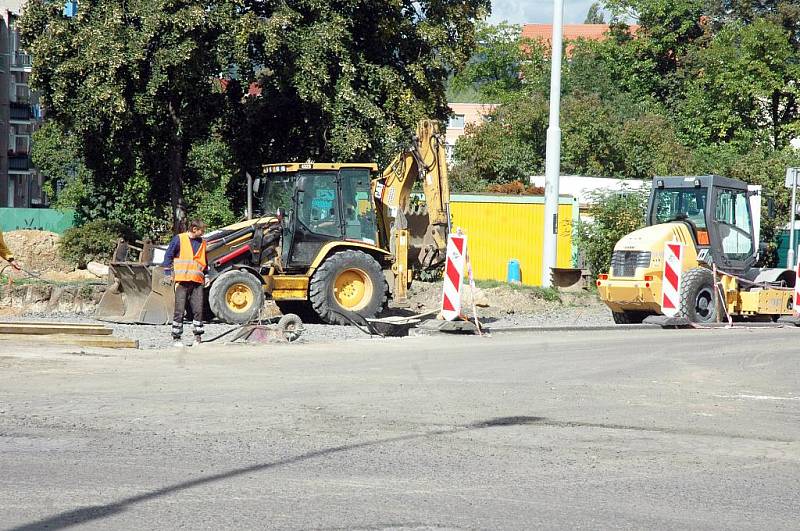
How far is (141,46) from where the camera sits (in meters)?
22.6

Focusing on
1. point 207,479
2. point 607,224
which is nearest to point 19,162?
point 607,224

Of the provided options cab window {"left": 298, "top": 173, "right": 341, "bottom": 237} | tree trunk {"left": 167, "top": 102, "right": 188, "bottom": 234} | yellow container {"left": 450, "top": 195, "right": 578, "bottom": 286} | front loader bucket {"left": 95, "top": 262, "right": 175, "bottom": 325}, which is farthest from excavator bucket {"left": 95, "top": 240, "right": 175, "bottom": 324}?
yellow container {"left": 450, "top": 195, "right": 578, "bottom": 286}

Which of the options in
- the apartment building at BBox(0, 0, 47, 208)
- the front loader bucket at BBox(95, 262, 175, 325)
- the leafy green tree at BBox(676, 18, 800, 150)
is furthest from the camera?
the apartment building at BBox(0, 0, 47, 208)

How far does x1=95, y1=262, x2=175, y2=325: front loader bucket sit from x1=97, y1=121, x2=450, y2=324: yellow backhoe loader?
0.02 m

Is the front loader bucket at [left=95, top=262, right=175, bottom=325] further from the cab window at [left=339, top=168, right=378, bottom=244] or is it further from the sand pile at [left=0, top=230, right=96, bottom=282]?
the sand pile at [left=0, top=230, right=96, bottom=282]

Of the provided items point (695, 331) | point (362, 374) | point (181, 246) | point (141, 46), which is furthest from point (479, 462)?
point (141, 46)

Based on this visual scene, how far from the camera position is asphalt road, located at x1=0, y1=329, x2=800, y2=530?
260 inches

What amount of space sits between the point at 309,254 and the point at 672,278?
22.2 feet

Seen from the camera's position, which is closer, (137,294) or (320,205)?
(137,294)

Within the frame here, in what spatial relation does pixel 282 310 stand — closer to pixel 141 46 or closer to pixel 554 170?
pixel 141 46

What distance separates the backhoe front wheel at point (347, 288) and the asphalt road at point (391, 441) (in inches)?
201

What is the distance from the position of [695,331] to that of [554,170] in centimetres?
729

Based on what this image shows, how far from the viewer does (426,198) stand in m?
21.7

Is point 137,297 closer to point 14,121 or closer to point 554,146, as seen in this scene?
point 554,146
